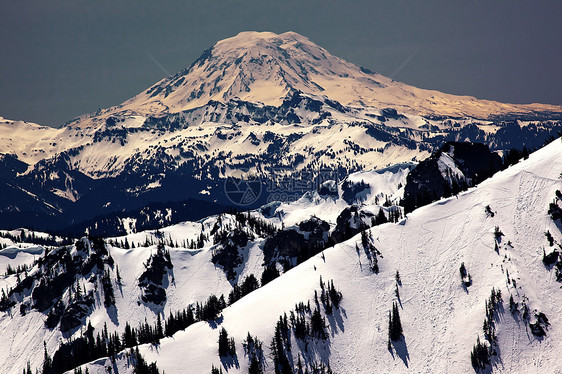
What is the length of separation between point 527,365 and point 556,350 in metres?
11.0

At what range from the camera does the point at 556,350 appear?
198 meters

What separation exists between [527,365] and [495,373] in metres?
11.0

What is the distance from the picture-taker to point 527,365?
199m

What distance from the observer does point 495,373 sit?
200 m
